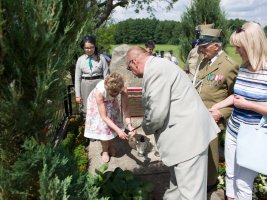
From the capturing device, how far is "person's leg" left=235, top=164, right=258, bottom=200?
2.86 metres

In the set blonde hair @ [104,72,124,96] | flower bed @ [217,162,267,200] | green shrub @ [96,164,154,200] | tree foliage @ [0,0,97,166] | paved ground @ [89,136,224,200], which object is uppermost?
tree foliage @ [0,0,97,166]

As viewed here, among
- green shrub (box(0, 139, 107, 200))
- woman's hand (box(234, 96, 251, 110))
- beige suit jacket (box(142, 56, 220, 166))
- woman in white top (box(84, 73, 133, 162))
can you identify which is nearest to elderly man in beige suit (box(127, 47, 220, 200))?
beige suit jacket (box(142, 56, 220, 166))

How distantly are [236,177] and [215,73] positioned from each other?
1.12m

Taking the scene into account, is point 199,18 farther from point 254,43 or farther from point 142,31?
point 142,31

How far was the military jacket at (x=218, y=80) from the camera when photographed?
3.23 meters

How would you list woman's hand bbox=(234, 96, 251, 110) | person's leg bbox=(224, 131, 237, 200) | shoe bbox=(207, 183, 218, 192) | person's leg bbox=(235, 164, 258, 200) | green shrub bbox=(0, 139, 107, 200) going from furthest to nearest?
shoe bbox=(207, 183, 218, 192) < person's leg bbox=(224, 131, 237, 200) < person's leg bbox=(235, 164, 258, 200) < woman's hand bbox=(234, 96, 251, 110) < green shrub bbox=(0, 139, 107, 200)

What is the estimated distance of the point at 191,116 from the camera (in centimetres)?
259

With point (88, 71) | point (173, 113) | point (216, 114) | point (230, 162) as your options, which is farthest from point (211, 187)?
point (88, 71)

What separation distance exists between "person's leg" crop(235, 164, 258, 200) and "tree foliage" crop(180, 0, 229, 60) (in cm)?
632

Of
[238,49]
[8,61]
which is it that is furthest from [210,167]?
[8,61]

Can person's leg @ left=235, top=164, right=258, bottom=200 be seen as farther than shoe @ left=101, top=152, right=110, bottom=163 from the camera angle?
No

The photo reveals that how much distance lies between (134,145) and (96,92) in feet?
3.25

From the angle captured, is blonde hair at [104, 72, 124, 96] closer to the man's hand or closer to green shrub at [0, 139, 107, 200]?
the man's hand

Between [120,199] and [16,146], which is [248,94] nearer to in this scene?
[120,199]
